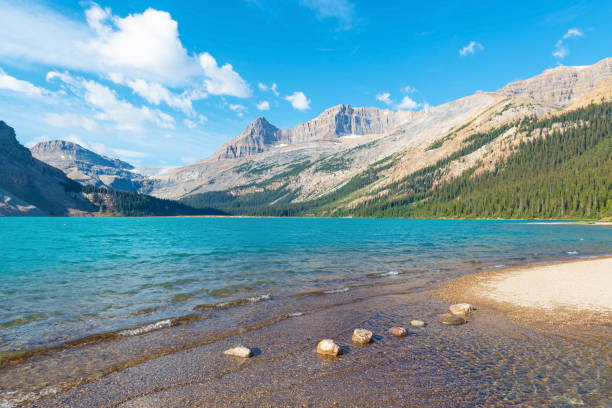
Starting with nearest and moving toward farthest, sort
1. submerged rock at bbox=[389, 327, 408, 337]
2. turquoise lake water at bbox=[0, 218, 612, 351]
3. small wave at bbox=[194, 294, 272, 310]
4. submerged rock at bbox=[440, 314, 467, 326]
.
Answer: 1. submerged rock at bbox=[389, 327, 408, 337]
2. submerged rock at bbox=[440, 314, 467, 326]
3. turquoise lake water at bbox=[0, 218, 612, 351]
4. small wave at bbox=[194, 294, 272, 310]

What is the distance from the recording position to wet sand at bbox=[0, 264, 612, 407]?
378 inches

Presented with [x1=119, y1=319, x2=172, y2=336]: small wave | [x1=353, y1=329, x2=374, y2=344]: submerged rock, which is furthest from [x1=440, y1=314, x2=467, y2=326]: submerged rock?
[x1=119, y1=319, x2=172, y2=336]: small wave

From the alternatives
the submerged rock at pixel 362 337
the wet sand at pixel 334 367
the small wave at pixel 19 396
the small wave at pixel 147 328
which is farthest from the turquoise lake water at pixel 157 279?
the submerged rock at pixel 362 337

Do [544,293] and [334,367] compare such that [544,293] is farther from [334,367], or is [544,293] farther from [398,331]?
[334,367]

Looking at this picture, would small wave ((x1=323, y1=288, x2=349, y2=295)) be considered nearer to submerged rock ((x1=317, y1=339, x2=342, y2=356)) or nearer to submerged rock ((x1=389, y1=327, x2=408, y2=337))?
submerged rock ((x1=389, y1=327, x2=408, y2=337))

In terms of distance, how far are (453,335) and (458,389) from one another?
5.59 meters

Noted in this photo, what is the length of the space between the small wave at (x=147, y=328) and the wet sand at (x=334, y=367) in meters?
0.61

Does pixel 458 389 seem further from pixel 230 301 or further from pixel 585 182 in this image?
pixel 585 182

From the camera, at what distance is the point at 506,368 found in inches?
452

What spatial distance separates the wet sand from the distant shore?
1.88 metres

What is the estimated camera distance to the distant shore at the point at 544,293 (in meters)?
18.2

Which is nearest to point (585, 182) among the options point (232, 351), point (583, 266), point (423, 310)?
point (583, 266)

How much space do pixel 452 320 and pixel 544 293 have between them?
11400 mm

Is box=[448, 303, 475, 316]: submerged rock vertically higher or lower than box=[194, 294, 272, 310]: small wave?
higher
